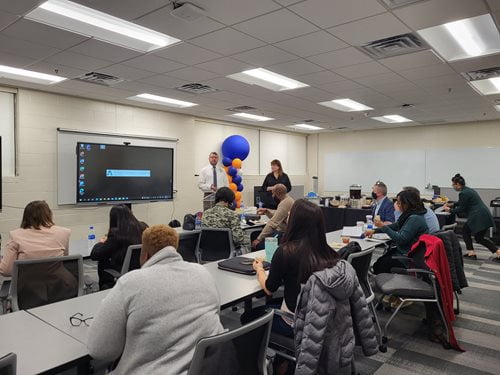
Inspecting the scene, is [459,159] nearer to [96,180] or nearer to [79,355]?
[96,180]

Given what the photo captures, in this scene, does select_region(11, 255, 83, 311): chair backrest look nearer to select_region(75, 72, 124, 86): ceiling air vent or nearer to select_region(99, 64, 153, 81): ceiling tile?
select_region(99, 64, 153, 81): ceiling tile

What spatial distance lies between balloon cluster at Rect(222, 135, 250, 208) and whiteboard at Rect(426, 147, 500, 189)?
5156mm

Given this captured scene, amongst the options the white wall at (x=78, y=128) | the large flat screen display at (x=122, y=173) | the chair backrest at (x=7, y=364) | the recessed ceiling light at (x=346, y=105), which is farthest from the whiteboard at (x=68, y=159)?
the chair backrest at (x=7, y=364)

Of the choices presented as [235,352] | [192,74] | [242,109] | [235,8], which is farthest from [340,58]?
[235,352]

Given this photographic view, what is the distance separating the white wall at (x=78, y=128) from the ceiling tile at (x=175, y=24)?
3385 mm

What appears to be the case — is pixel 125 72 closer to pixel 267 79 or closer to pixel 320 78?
pixel 267 79

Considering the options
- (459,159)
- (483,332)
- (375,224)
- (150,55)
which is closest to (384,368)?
(483,332)

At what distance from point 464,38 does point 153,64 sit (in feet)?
11.2

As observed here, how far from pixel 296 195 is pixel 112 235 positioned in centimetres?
744

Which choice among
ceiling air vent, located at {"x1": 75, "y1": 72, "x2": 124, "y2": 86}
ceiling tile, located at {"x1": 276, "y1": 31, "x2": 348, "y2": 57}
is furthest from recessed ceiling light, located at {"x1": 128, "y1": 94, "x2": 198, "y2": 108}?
ceiling tile, located at {"x1": 276, "y1": 31, "x2": 348, "y2": 57}

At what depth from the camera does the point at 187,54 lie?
3.96 meters

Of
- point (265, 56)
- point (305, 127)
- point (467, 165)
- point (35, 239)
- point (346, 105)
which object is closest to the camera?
point (35, 239)

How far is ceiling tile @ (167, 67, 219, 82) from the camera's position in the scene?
15.0ft

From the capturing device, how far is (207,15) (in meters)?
2.99
